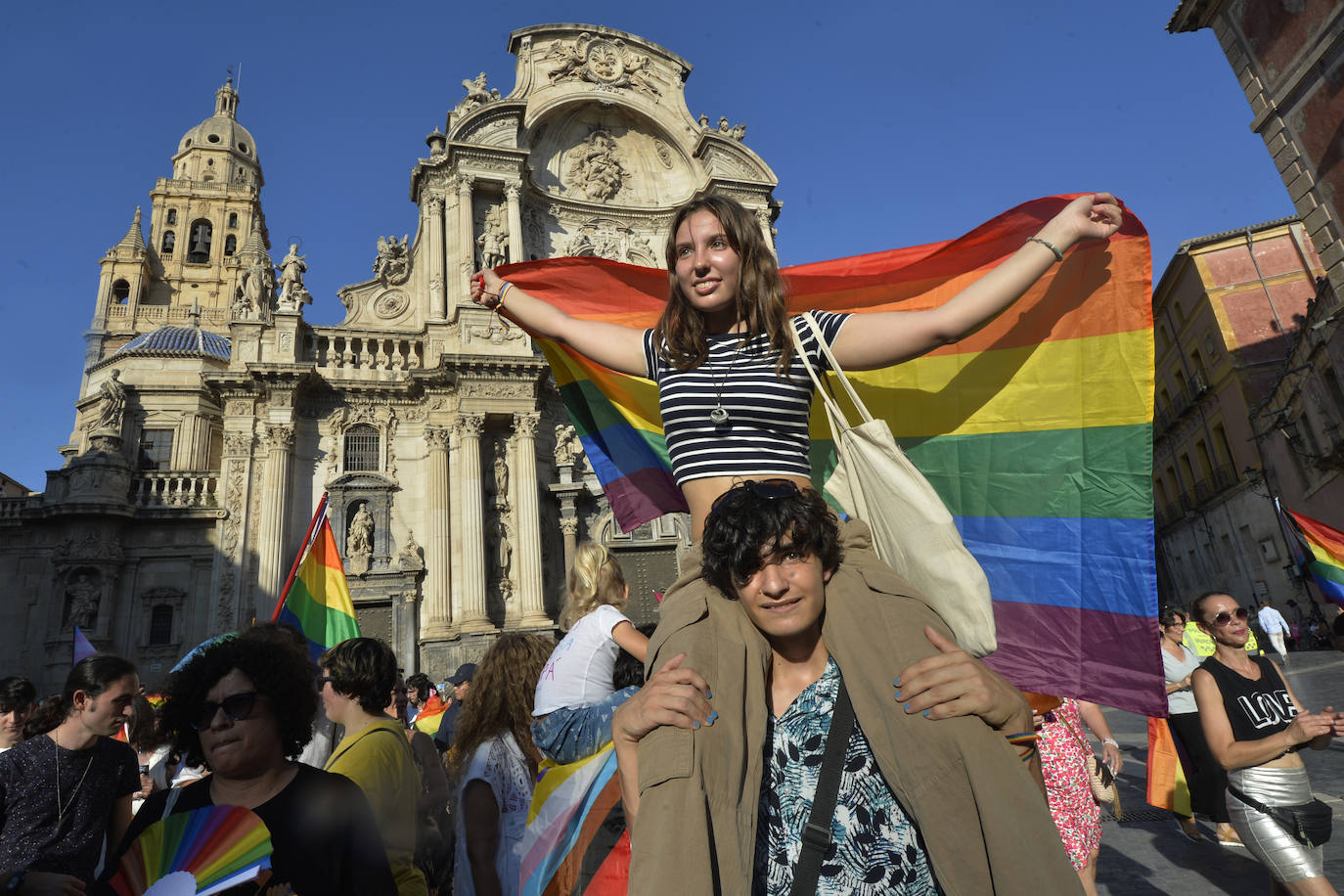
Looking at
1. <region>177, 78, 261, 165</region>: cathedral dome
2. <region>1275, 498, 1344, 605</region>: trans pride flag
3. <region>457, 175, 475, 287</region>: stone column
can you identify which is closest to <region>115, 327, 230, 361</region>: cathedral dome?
<region>457, 175, 475, 287</region>: stone column

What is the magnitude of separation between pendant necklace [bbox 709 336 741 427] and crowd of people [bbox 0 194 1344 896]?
0.03ft

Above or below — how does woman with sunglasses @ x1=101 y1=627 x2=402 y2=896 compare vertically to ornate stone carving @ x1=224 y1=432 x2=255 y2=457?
below

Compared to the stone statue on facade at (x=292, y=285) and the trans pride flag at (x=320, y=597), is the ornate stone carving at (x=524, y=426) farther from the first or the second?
the trans pride flag at (x=320, y=597)

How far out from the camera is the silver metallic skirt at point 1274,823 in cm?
375

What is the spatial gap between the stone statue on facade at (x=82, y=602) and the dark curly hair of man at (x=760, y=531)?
24.2 m

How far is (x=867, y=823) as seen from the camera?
1.78 meters

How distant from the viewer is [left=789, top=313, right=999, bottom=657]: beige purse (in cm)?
187

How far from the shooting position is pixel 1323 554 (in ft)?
25.3

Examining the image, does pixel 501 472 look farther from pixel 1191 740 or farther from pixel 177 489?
pixel 1191 740

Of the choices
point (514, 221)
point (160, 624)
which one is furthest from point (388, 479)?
point (514, 221)

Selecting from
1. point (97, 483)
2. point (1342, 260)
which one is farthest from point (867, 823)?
point (97, 483)

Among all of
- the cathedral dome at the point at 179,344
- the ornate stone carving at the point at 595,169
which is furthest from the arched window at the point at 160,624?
the ornate stone carving at the point at 595,169

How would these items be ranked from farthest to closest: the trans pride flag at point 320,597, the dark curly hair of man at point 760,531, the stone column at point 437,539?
the stone column at point 437,539, the trans pride flag at point 320,597, the dark curly hair of man at point 760,531

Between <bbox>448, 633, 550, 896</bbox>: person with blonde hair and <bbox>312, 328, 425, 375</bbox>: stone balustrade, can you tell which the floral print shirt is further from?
<bbox>312, 328, 425, 375</bbox>: stone balustrade
